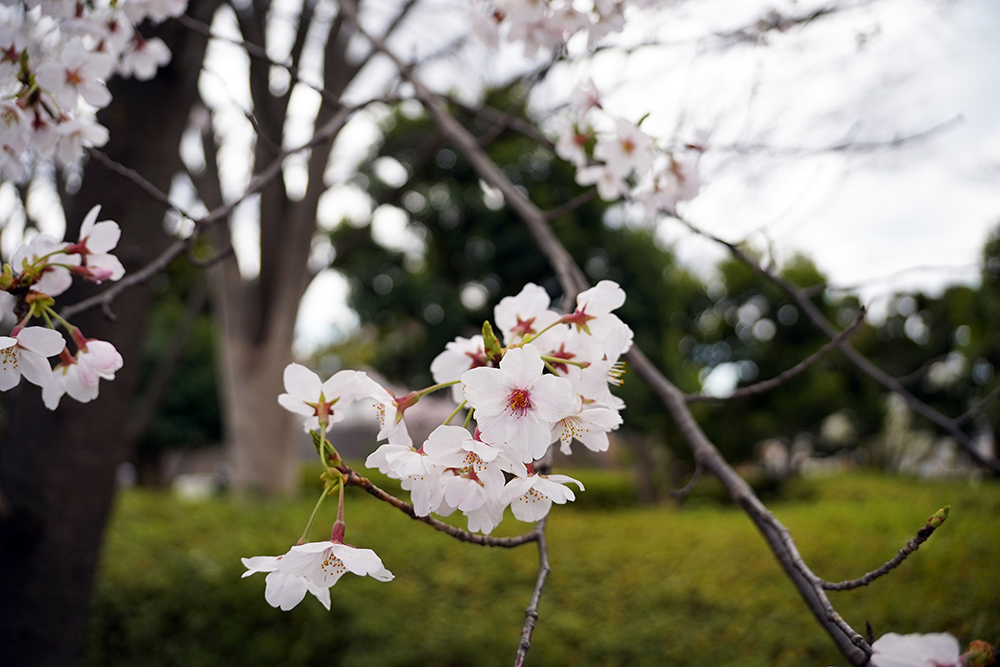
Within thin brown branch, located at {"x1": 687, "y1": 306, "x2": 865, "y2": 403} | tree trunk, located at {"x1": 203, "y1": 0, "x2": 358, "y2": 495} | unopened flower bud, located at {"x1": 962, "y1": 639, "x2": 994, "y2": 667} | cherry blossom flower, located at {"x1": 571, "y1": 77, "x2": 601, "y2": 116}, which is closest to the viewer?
unopened flower bud, located at {"x1": 962, "y1": 639, "x2": 994, "y2": 667}

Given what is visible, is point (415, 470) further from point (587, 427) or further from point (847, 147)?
point (847, 147)

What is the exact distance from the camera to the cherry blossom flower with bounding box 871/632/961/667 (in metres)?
0.65

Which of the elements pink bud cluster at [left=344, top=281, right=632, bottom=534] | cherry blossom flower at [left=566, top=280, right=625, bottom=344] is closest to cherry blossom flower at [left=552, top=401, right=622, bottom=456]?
pink bud cluster at [left=344, top=281, right=632, bottom=534]

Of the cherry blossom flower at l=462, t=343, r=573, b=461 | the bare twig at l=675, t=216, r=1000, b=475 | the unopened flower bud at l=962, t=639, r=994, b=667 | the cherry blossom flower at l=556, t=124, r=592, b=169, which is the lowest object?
the unopened flower bud at l=962, t=639, r=994, b=667

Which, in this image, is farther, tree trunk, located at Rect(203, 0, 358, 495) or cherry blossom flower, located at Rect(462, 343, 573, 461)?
tree trunk, located at Rect(203, 0, 358, 495)

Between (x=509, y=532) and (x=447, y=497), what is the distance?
3.30m

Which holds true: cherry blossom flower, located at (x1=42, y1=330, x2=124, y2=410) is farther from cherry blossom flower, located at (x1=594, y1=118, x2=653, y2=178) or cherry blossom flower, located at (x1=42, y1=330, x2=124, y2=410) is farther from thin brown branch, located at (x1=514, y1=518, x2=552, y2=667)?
cherry blossom flower, located at (x1=594, y1=118, x2=653, y2=178)

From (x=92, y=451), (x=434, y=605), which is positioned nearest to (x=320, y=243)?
(x=434, y=605)

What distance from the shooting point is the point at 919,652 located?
66 centimetres

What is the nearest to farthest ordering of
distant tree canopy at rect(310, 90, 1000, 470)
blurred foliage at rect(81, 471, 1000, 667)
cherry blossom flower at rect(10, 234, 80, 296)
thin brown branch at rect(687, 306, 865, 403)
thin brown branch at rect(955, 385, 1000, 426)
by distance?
cherry blossom flower at rect(10, 234, 80, 296), thin brown branch at rect(687, 306, 865, 403), thin brown branch at rect(955, 385, 1000, 426), blurred foliage at rect(81, 471, 1000, 667), distant tree canopy at rect(310, 90, 1000, 470)

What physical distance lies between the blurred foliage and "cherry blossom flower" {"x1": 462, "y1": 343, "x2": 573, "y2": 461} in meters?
1.83

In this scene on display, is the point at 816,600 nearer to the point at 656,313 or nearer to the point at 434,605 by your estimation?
the point at 434,605

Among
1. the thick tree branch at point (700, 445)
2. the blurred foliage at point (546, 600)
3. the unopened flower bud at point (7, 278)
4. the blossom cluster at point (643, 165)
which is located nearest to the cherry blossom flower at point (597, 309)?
the thick tree branch at point (700, 445)

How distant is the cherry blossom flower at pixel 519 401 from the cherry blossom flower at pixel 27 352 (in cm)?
53
